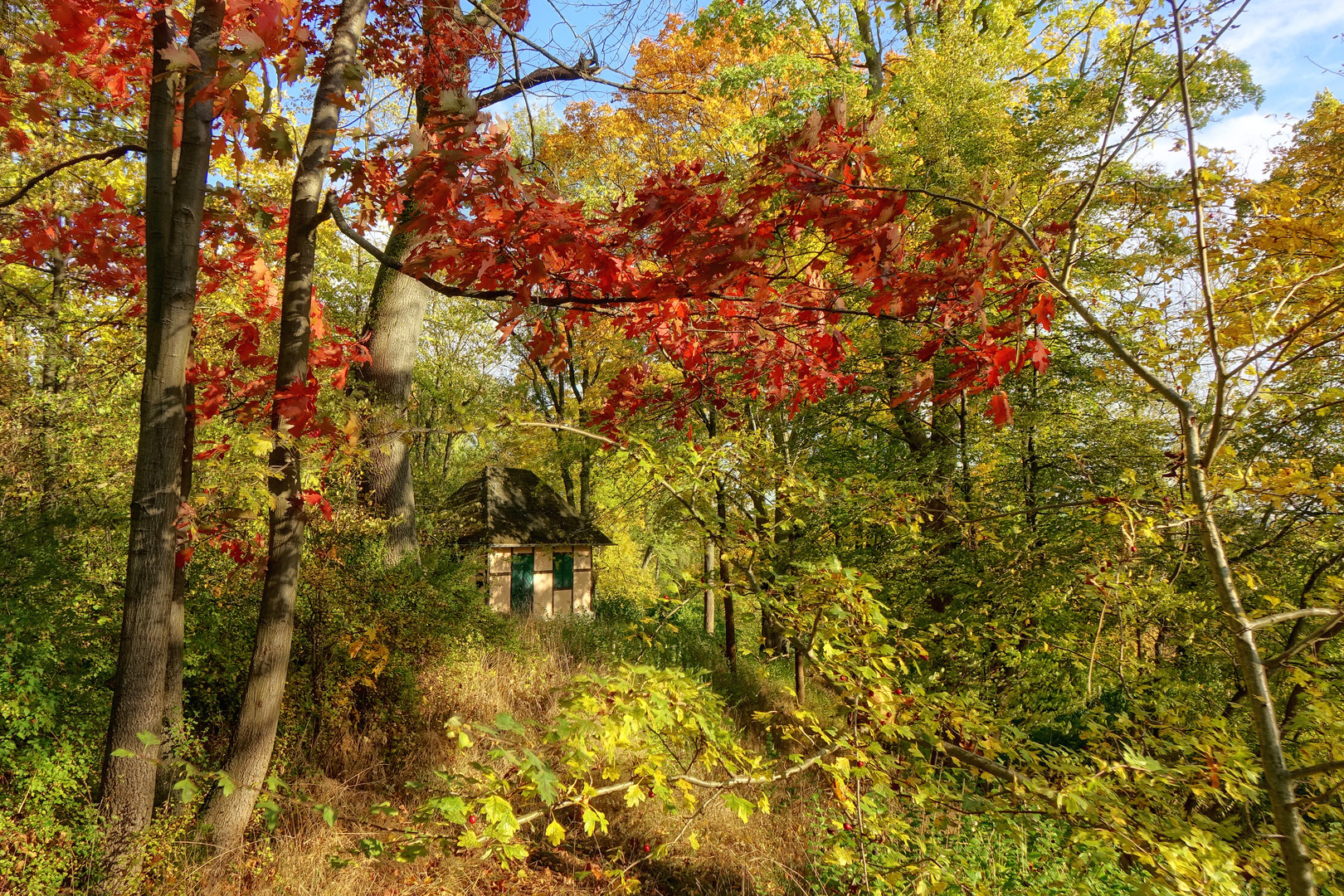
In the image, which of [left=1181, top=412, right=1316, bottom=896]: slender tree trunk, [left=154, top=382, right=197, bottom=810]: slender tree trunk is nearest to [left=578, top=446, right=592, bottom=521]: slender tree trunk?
[left=154, top=382, right=197, bottom=810]: slender tree trunk

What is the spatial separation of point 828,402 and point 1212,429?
234 inches

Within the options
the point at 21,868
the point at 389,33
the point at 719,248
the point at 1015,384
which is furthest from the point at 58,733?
the point at 1015,384

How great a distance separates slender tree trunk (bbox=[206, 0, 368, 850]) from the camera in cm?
320

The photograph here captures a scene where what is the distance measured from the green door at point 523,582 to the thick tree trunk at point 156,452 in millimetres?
13168

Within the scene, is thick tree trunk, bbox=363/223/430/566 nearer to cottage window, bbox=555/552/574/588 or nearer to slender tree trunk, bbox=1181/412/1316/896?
slender tree trunk, bbox=1181/412/1316/896

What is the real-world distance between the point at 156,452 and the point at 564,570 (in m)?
14.6

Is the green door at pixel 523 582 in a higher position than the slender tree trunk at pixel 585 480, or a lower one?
lower

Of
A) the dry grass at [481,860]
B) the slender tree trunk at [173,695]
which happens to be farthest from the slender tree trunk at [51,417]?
the slender tree trunk at [173,695]

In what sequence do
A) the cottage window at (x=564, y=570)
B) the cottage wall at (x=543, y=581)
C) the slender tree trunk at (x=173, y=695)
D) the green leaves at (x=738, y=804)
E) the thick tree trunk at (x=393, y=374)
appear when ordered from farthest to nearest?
the cottage window at (x=564, y=570) → the cottage wall at (x=543, y=581) → the thick tree trunk at (x=393, y=374) → the slender tree trunk at (x=173, y=695) → the green leaves at (x=738, y=804)

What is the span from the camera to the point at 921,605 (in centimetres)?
682

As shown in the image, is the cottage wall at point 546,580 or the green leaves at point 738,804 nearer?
the green leaves at point 738,804

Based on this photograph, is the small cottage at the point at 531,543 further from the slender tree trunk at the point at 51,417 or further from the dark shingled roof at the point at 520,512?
the slender tree trunk at the point at 51,417

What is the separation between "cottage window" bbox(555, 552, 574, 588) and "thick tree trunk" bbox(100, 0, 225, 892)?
1408 centimetres

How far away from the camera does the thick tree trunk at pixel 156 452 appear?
2850mm
